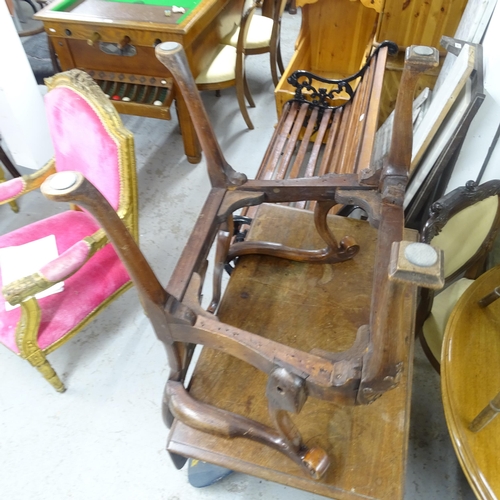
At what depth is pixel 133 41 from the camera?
2.31m

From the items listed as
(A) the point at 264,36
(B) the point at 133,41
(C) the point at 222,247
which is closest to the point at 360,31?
(A) the point at 264,36

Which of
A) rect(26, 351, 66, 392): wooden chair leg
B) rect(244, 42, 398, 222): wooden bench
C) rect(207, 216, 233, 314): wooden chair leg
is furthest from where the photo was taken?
rect(244, 42, 398, 222): wooden bench

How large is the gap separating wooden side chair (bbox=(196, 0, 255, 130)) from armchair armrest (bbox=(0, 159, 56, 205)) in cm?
123

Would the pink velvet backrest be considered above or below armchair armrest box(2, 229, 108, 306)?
→ above

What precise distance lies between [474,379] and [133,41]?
7.54ft

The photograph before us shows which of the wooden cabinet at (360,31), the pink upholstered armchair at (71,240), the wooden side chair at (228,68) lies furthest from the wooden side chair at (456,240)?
the wooden side chair at (228,68)

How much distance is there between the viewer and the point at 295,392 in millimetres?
691

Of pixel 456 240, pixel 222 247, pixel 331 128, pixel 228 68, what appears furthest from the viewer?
pixel 228 68

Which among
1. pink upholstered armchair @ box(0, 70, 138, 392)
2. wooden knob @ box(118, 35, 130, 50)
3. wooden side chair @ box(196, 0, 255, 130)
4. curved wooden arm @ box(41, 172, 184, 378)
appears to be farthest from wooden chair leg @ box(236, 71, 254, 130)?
curved wooden arm @ box(41, 172, 184, 378)

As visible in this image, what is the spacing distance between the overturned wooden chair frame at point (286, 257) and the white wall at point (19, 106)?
168 centimetres

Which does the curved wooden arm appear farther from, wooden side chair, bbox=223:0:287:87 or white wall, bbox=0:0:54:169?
wooden side chair, bbox=223:0:287:87

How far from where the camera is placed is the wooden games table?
2266 millimetres

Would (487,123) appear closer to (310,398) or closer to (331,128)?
(331,128)

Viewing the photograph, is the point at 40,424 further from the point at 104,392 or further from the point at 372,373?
the point at 372,373
